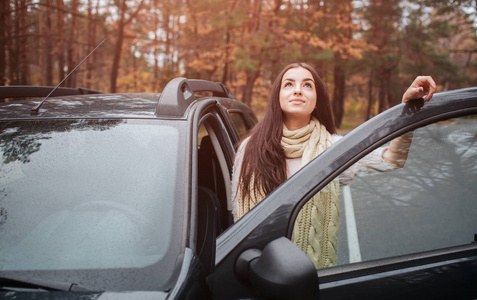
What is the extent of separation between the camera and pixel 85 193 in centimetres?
151

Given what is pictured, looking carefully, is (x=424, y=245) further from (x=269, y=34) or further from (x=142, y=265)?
(x=269, y=34)

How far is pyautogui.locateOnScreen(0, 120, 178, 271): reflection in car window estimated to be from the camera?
1.32 metres

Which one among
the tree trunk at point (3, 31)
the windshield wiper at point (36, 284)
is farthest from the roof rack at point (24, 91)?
the tree trunk at point (3, 31)

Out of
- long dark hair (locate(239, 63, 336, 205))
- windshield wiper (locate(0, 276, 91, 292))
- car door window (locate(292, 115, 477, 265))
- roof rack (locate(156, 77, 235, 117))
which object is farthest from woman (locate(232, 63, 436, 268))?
windshield wiper (locate(0, 276, 91, 292))

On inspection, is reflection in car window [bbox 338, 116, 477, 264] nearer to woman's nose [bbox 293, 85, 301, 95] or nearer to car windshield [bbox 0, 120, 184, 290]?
woman's nose [bbox 293, 85, 301, 95]

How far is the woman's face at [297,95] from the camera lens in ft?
6.77

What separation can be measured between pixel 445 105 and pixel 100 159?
1.44 meters

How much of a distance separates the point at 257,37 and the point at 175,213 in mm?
13278

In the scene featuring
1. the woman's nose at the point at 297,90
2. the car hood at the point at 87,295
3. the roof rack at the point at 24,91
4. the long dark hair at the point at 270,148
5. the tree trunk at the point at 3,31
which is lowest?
the car hood at the point at 87,295

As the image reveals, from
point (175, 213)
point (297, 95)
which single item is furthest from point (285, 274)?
point (297, 95)

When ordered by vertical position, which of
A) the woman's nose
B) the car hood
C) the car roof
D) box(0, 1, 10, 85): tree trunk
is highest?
box(0, 1, 10, 85): tree trunk

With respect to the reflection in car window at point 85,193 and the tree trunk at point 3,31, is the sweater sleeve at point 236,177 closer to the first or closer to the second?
the reflection in car window at point 85,193

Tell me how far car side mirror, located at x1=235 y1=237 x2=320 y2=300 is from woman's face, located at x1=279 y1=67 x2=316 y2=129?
1.05 m

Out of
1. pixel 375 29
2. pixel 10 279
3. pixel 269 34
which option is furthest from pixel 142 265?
pixel 375 29
